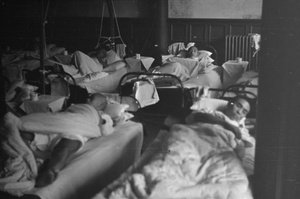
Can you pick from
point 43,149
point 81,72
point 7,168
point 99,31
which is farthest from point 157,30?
point 7,168

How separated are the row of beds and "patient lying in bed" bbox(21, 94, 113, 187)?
37 mm

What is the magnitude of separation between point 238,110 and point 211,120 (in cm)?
14

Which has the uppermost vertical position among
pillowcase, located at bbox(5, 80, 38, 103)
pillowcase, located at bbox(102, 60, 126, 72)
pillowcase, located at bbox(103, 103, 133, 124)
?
pillowcase, located at bbox(102, 60, 126, 72)

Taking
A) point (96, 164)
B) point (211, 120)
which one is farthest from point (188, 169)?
point (96, 164)

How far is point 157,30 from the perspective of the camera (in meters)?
1.71

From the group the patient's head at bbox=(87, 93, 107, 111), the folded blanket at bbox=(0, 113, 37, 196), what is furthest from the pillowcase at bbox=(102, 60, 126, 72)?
the folded blanket at bbox=(0, 113, 37, 196)

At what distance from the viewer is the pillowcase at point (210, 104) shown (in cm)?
168

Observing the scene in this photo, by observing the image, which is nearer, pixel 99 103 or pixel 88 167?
pixel 88 167

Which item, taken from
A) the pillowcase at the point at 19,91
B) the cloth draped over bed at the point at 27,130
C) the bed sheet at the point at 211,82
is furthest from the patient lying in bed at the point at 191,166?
the pillowcase at the point at 19,91

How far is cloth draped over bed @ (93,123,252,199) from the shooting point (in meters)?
1.36

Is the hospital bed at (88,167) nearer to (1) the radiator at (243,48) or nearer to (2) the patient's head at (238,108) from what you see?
(2) the patient's head at (238,108)

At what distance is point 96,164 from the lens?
1650 mm

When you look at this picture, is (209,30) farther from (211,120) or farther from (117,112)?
(117,112)

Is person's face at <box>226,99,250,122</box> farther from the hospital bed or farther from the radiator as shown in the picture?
the hospital bed
